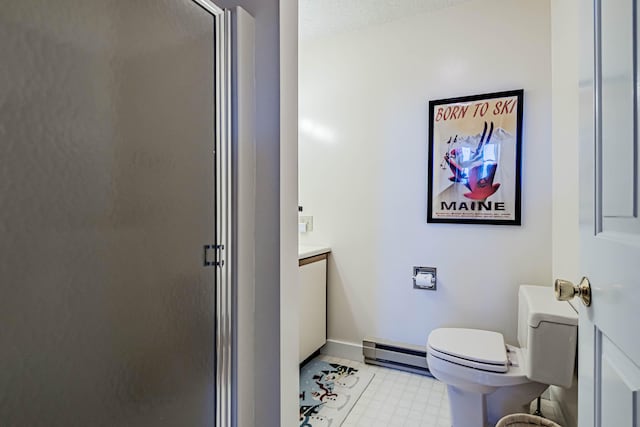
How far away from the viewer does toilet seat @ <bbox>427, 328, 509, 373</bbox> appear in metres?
1.49

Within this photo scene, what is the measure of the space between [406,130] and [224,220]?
1654 mm

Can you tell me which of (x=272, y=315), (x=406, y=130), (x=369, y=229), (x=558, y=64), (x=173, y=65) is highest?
(x=558, y=64)

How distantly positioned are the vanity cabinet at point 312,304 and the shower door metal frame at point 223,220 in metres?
1.11

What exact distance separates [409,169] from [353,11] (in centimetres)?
109

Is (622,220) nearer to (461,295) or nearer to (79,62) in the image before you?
(79,62)

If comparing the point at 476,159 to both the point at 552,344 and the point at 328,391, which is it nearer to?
the point at 552,344

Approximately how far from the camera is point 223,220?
0.97 m

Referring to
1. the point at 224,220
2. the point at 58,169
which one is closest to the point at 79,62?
the point at 58,169

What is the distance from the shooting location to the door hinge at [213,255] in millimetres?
930

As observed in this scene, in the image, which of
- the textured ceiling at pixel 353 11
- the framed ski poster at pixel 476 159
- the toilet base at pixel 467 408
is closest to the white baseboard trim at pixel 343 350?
the toilet base at pixel 467 408

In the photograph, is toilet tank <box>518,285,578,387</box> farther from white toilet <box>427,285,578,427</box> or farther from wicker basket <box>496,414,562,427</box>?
wicker basket <box>496,414,562,427</box>

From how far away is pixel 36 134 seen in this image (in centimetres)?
56

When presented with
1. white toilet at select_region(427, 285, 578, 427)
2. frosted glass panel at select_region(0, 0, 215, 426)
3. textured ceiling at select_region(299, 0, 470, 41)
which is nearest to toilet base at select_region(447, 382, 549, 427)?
white toilet at select_region(427, 285, 578, 427)

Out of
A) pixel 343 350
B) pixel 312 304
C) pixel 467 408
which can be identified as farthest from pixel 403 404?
pixel 312 304
